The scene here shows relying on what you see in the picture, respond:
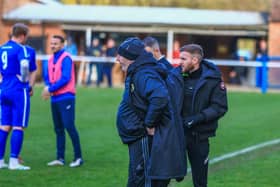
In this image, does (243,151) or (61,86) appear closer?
(61,86)

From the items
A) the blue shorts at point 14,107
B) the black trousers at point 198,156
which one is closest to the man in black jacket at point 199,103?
the black trousers at point 198,156

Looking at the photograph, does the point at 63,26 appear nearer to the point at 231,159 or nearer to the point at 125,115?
the point at 231,159

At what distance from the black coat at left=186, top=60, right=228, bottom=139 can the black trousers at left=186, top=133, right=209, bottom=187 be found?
72mm

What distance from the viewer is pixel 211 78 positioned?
7242 millimetres

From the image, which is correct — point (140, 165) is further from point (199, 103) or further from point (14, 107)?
point (14, 107)

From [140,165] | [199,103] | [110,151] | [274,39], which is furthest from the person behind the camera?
[274,39]

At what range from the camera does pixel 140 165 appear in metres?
6.48

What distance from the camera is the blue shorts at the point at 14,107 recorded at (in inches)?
389

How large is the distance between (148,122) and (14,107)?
4150 mm

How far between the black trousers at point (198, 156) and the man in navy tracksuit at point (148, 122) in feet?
3.00

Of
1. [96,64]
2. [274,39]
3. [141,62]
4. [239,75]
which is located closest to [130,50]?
[141,62]

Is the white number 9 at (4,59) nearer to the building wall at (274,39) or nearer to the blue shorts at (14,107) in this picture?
the blue shorts at (14,107)

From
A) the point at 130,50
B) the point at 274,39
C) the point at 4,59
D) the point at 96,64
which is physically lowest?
the point at 96,64

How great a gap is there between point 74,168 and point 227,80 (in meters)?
22.6
